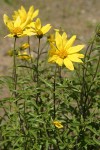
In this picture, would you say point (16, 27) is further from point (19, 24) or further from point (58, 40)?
point (58, 40)

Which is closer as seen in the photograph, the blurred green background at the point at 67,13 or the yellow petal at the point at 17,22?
the yellow petal at the point at 17,22

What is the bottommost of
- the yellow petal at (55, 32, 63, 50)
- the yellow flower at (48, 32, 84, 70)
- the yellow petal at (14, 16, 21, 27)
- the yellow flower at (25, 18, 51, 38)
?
the yellow flower at (48, 32, 84, 70)

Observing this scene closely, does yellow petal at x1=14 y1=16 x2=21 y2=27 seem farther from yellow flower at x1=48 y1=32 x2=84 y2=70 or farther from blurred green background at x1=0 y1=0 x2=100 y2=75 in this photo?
blurred green background at x1=0 y1=0 x2=100 y2=75

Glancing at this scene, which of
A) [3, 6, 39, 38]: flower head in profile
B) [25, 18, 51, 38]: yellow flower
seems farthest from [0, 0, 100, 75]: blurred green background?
[25, 18, 51, 38]: yellow flower

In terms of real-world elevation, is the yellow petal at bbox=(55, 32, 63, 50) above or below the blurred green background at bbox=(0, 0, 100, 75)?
below

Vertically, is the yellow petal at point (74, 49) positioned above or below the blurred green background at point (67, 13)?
below

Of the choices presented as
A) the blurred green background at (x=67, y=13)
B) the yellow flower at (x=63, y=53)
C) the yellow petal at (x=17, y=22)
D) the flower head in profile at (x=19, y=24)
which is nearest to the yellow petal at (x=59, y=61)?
the yellow flower at (x=63, y=53)

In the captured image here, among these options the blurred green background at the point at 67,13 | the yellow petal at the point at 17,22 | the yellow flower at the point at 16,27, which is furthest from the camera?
the blurred green background at the point at 67,13

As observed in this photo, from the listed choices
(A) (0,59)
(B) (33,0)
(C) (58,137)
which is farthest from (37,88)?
(B) (33,0)

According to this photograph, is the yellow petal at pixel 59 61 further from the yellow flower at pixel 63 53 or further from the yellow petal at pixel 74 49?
the yellow petal at pixel 74 49
